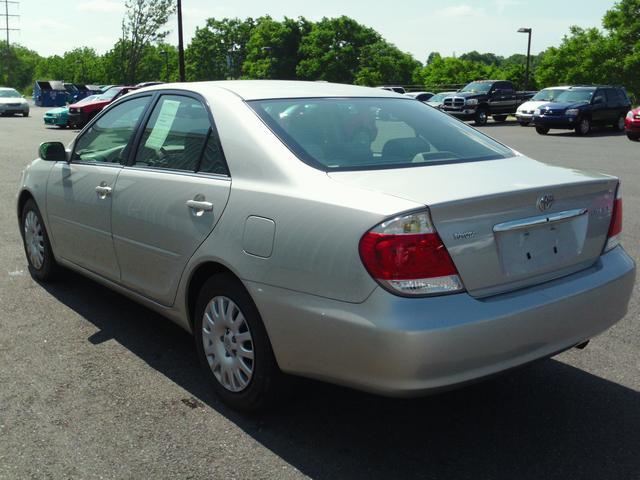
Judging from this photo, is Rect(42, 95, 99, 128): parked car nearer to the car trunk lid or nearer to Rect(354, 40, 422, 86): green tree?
the car trunk lid

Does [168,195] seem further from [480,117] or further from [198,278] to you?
[480,117]

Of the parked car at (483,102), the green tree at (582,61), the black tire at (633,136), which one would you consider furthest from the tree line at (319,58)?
the black tire at (633,136)

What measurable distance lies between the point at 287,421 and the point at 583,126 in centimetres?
2464

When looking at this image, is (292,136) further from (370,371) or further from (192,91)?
(370,371)

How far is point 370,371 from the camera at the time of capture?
2758 millimetres

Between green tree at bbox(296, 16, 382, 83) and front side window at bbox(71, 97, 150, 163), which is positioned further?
green tree at bbox(296, 16, 382, 83)

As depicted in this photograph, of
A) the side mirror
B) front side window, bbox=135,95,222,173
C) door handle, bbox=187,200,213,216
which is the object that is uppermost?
front side window, bbox=135,95,222,173

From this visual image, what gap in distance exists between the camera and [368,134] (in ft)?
12.0

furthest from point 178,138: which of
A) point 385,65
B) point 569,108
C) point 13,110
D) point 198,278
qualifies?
point 385,65

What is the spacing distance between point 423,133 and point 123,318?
246 centimetres

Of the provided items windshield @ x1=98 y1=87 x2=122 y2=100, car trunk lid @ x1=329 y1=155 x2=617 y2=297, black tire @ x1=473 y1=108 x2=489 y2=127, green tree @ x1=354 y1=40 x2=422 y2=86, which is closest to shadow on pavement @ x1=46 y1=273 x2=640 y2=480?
car trunk lid @ x1=329 y1=155 x2=617 y2=297

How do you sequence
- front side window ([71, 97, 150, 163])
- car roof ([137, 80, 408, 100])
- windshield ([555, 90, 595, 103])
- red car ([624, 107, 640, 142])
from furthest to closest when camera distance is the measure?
windshield ([555, 90, 595, 103]), red car ([624, 107, 640, 142]), front side window ([71, 97, 150, 163]), car roof ([137, 80, 408, 100])

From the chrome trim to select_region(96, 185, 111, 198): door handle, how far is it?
2439mm

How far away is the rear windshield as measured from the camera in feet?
11.0
